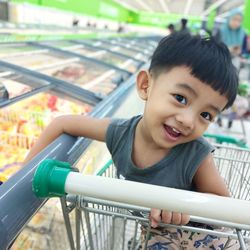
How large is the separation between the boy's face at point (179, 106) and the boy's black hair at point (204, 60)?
2 centimetres

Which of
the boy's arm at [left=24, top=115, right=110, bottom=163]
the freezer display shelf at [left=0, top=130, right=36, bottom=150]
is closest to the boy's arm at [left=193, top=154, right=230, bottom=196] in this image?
the boy's arm at [left=24, top=115, right=110, bottom=163]

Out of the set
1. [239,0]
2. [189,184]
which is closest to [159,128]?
[189,184]

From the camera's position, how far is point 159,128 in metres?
1.02

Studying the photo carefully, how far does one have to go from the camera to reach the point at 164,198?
24.0 inches

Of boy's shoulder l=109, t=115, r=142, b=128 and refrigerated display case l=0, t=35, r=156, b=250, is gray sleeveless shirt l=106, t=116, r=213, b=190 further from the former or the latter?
refrigerated display case l=0, t=35, r=156, b=250

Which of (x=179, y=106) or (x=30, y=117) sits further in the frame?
(x=30, y=117)

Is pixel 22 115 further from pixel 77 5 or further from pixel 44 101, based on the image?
pixel 77 5

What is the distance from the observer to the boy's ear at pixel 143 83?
111 centimetres

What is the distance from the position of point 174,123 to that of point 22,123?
→ 4.07ft

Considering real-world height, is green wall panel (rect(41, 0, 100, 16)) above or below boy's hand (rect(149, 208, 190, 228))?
above

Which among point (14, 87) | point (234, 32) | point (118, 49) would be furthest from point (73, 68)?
point (234, 32)

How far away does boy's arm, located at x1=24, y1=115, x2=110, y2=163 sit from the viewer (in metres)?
1.23

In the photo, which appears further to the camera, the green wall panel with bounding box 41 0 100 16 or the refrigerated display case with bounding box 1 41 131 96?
the green wall panel with bounding box 41 0 100 16

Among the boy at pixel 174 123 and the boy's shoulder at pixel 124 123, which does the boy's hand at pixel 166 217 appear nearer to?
the boy at pixel 174 123
